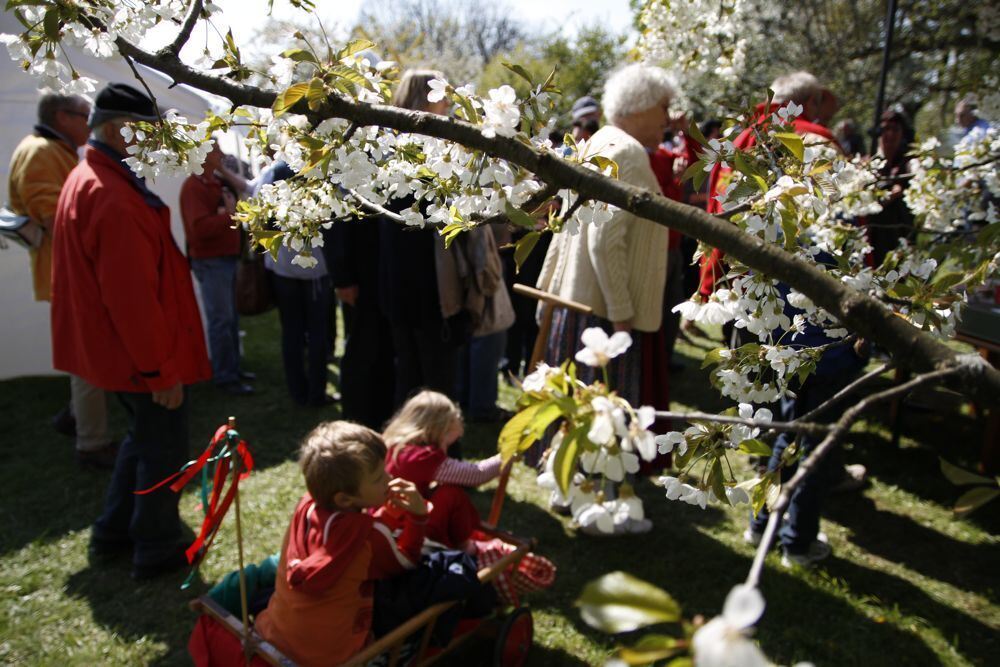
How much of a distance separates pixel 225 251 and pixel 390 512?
131 inches

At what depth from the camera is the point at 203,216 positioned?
500 centimetres

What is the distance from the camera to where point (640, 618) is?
1.80ft

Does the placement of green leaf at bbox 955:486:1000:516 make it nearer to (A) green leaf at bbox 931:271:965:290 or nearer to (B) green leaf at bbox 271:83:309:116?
(A) green leaf at bbox 931:271:965:290

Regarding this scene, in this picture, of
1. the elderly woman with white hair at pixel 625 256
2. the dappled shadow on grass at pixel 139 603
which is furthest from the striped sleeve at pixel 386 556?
the elderly woman with white hair at pixel 625 256

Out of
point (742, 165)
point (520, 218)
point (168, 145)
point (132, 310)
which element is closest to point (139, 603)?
point (132, 310)

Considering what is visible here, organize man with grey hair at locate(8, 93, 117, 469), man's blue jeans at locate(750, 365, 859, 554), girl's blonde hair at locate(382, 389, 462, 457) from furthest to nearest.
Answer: man with grey hair at locate(8, 93, 117, 469)
man's blue jeans at locate(750, 365, 859, 554)
girl's blonde hair at locate(382, 389, 462, 457)

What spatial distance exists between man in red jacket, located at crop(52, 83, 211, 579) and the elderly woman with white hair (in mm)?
1594

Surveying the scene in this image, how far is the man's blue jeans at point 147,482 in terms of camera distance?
9.69 feet

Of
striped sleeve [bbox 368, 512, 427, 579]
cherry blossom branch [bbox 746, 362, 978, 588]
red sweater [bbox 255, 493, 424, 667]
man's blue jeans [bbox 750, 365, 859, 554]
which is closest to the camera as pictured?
cherry blossom branch [bbox 746, 362, 978, 588]

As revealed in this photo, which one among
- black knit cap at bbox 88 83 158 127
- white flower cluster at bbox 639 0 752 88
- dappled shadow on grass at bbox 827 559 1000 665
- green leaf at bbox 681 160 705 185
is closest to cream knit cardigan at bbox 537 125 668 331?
white flower cluster at bbox 639 0 752 88

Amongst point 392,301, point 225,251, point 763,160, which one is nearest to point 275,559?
point 392,301

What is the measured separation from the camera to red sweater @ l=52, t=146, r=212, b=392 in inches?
105

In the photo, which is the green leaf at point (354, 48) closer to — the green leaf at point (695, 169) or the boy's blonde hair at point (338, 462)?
the green leaf at point (695, 169)

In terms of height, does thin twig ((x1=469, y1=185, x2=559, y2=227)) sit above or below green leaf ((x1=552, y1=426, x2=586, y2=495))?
above
